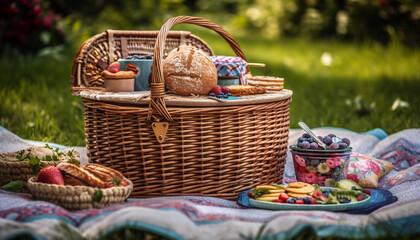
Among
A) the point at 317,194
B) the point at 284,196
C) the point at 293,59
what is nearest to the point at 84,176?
the point at 284,196

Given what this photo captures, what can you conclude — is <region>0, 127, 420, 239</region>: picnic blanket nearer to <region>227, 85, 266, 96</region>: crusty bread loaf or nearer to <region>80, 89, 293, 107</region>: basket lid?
<region>80, 89, 293, 107</region>: basket lid

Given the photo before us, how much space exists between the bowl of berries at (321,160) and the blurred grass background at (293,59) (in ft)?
5.30

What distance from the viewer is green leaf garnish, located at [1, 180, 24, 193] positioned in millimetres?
2559

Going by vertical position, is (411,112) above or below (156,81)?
below

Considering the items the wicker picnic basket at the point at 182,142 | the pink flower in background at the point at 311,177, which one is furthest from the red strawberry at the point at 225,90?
the pink flower in background at the point at 311,177

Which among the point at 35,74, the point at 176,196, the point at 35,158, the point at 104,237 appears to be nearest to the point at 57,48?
the point at 35,74

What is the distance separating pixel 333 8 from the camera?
29.3 ft

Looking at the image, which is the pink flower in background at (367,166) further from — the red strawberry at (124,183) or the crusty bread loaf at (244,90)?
the red strawberry at (124,183)

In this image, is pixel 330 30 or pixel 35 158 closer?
pixel 35 158

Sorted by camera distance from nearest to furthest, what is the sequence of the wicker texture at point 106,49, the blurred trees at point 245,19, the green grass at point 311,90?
1. the wicker texture at point 106,49
2. the green grass at point 311,90
3. the blurred trees at point 245,19

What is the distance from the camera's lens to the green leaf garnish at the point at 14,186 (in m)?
2.56

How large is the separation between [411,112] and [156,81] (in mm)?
2910

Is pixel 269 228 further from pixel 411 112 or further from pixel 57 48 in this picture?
pixel 57 48

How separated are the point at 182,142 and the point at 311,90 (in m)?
3.52
